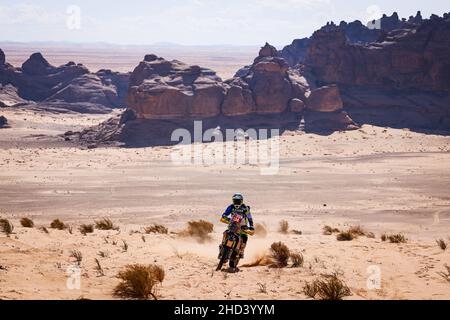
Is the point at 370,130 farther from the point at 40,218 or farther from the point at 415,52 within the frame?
the point at 40,218

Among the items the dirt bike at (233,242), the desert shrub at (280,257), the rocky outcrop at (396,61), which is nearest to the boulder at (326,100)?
the rocky outcrop at (396,61)

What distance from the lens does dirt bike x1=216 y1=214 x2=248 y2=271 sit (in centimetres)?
1070

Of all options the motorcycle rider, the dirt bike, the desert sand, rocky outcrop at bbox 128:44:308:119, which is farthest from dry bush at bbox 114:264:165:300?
rocky outcrop at bbox 128:44:308:119

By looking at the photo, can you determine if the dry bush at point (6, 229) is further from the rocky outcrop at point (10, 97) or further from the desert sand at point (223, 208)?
the rocky outcrop at point (10, 97)

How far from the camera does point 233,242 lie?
1074 cm

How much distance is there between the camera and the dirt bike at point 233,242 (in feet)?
35.1

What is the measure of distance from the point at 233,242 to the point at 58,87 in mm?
64265

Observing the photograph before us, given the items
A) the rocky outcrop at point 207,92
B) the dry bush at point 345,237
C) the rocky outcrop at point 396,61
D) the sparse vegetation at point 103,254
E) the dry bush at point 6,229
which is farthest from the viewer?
the rocky outcrop at point 396,61

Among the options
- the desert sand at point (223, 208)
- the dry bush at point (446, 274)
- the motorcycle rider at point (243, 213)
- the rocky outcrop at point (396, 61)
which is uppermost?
the rocky outcrop at point (396, 61)

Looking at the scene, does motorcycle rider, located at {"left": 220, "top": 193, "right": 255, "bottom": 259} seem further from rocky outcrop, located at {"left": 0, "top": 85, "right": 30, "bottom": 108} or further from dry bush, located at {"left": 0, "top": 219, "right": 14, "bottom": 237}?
rocky outcrop, located at {"left": 0, "top": 85, "right": 30, "bottom": 108}

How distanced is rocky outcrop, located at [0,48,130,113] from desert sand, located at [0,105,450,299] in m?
13.6

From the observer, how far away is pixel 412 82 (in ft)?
168

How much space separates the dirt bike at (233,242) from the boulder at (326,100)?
37307 millimetres
